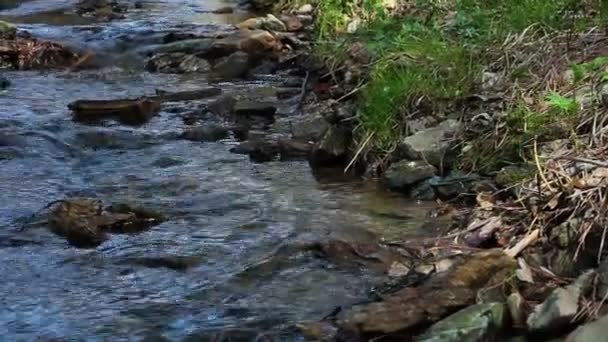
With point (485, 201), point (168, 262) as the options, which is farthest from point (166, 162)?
point (485, 201)

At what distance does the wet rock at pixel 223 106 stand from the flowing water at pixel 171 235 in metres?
0.33

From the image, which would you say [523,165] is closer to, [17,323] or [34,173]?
[17,323]

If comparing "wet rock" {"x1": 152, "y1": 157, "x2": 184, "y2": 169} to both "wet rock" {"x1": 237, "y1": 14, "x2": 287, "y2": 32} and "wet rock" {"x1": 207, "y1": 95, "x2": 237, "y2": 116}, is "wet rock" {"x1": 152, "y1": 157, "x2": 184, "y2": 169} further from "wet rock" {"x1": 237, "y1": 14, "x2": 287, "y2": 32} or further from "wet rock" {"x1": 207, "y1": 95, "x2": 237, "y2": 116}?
"wet rock" {"x1": 237, "y1": 14, "x2": 287, "y2": 32}

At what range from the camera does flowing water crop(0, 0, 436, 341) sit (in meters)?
3.87

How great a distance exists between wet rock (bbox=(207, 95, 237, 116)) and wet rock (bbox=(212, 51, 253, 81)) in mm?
1268

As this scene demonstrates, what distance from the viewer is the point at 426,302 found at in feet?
11.9

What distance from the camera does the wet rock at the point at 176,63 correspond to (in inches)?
362

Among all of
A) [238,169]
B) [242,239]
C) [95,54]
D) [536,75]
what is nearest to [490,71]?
[536,75]

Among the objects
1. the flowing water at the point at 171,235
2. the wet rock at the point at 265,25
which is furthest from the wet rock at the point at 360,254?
the wet rock at the point at 265,25

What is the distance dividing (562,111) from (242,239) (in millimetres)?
1738

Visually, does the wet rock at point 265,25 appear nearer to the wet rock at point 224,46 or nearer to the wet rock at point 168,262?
the wet rock at point 224,46

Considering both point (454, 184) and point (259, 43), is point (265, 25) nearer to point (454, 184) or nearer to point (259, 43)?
point (259, 43)

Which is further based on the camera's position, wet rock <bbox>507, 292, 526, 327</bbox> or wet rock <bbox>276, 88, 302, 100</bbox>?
wet rock <bbox>276, 88, 302, 100</bbox>

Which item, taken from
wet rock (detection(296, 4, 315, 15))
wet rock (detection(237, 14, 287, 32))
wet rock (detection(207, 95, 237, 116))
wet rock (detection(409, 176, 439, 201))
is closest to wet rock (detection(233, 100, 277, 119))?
wet rock (detection(207, 95, 237, 116))
